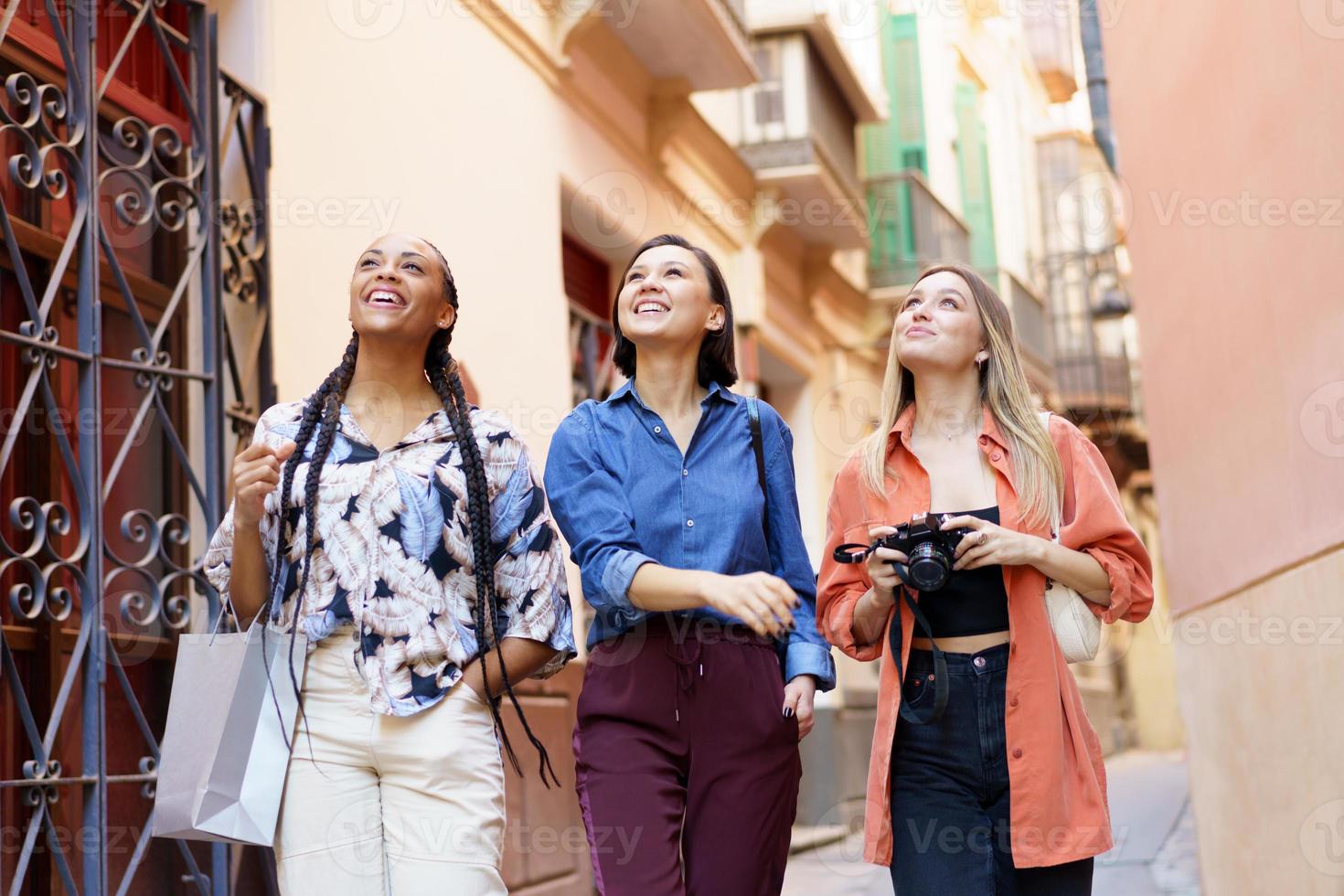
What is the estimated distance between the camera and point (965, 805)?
3.26 meters

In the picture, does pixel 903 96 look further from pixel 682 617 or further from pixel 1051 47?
pixel 682 617

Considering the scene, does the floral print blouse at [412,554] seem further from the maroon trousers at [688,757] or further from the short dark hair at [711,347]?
the short dark hair at [711,347]

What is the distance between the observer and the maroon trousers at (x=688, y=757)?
10.6 ft

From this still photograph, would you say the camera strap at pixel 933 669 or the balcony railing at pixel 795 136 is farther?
the balcony railing at pixel 795 136

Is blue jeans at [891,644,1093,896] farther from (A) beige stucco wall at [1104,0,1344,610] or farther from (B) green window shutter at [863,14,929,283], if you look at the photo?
(B) green window shutter at [863,14,929,283]

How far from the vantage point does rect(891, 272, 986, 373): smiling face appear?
357 centimetres

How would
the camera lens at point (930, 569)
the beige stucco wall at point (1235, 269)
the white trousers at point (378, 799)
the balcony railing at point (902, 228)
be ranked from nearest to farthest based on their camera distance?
1. the white trousers at point (378, 799)
2. the camera lens at point (930, 569)
3. the beige stucco wall at point (1235, 269)
4. the balcony railing at point (902, 228)

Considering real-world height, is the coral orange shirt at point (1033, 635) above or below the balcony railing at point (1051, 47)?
below

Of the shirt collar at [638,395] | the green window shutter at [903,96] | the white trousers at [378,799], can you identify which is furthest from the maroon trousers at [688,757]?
the green window shutter at [903,96]

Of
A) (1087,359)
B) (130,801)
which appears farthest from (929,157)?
(130,801)

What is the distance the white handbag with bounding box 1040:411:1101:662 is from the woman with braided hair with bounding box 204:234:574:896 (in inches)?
41.0

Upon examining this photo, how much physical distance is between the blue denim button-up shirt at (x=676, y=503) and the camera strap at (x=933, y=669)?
0.15 metres

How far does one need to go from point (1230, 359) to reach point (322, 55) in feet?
12.5

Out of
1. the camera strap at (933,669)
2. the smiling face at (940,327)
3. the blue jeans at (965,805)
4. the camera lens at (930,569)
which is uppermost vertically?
the smiling face at (940,327)
